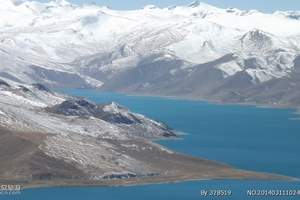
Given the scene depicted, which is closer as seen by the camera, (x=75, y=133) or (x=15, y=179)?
(x=15, y=179)

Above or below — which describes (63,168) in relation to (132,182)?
above

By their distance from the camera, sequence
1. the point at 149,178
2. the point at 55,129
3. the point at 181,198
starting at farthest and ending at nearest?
the point at 55,129 → the point at 149,178 → the point at 181,198

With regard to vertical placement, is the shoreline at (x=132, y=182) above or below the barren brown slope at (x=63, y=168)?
below

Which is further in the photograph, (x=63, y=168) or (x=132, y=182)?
(x=63, y=168)

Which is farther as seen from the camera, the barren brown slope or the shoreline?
the barren brown slope

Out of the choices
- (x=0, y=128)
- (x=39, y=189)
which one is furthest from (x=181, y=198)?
(x=0, y=128)

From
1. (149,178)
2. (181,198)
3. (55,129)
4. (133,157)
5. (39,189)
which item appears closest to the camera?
(181,198)

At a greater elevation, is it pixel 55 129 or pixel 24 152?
pixel 55 129

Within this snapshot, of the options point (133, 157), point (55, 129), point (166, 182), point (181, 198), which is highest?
point (55, 129)

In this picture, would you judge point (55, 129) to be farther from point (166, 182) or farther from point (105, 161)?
point (166, 182)

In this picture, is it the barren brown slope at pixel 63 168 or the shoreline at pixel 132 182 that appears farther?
the barren brown slope at pixel 63 168

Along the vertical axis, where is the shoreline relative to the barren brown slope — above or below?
below
